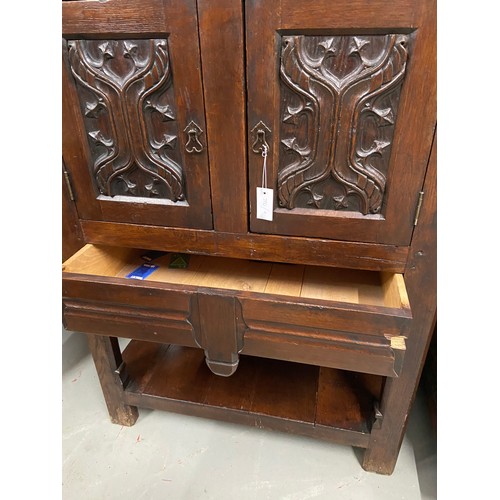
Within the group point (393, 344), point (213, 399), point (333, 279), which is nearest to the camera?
point (393, 344)

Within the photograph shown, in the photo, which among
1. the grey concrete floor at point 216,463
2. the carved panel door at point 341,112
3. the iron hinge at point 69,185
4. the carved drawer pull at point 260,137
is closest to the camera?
the carved panel door at point 341,112

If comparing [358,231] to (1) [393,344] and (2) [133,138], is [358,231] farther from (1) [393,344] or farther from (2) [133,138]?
(2) [133,138]

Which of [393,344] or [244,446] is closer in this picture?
[393,344]

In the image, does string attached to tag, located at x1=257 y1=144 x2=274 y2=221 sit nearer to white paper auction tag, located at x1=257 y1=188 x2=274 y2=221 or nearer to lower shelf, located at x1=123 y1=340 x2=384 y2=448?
white paper auction tag, located at x1=257 y1=188 x2=274 y2=221

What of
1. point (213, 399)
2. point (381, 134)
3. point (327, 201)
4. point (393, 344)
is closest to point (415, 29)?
point (381, 134)

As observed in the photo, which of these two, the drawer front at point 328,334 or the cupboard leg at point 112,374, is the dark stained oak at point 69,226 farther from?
the drawer front at point 328,334

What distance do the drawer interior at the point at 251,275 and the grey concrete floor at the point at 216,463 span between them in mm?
518

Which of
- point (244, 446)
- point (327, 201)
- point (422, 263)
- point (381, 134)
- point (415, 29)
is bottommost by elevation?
point (244, 446)

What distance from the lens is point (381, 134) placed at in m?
0.67

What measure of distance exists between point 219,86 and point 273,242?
32 cm

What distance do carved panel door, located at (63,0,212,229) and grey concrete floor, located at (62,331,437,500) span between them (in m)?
0.70

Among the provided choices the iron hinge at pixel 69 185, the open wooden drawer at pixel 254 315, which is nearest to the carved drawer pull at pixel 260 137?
the open wooden drawer at pixel 254 315

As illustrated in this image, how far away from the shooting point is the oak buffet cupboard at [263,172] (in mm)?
629

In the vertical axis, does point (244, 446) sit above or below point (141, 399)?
below
